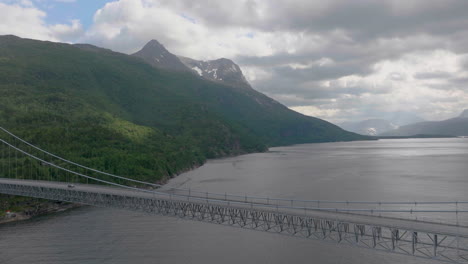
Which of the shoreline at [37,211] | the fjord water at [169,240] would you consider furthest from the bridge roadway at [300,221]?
the shoreline at [37,211]

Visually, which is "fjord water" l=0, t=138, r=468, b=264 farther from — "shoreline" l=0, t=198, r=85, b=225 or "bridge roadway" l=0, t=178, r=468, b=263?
"shoreline" l=0, t=198, r=85, b=225

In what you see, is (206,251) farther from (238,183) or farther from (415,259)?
(238,183)

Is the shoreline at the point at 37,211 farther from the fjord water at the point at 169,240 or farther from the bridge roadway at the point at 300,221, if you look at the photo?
the bridge roadway at the point at 300,221

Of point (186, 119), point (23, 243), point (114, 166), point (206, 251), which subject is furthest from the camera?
point (186, 119)

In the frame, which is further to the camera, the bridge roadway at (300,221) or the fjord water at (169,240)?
the fjord water at (169,240)

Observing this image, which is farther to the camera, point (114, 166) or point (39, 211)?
point (114, 166)

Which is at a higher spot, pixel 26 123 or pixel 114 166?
pixel 26 123

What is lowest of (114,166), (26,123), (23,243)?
(23,243)

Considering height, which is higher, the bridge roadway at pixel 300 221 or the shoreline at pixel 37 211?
the bridge roadway at pixel 300 221

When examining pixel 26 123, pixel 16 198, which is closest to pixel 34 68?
pixel 26 123

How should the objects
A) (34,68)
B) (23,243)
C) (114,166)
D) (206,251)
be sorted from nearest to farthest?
(206,251) < (23,243) < (114,166) < (34,68)
